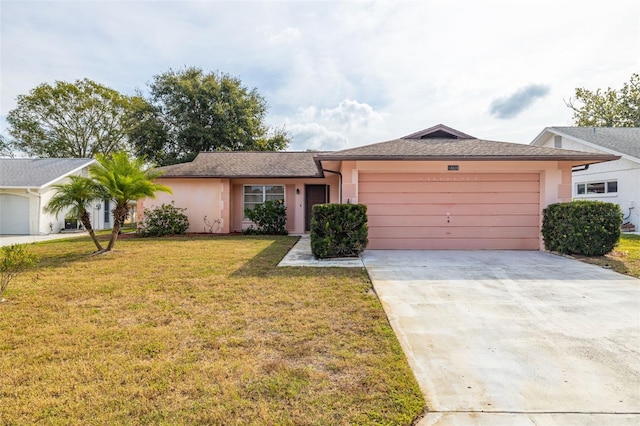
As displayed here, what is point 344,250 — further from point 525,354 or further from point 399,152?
point 525,354

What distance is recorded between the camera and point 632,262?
7031mm

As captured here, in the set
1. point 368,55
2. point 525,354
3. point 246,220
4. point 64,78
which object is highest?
point 64,78

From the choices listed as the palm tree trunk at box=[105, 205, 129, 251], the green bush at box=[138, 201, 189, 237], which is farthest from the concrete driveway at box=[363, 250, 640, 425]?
the green bush at box=[138, 201, 189, 237]

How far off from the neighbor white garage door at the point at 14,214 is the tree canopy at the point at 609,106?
131 feet

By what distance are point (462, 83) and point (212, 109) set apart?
2007cm

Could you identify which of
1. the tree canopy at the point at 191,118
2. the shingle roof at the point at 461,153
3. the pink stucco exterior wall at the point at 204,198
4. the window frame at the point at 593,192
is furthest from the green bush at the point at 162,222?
the window frame at the point at 593,192

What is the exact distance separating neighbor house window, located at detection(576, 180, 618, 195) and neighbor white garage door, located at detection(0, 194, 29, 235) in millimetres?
27312

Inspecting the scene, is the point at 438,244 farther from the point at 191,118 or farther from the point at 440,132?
the point at 191,118

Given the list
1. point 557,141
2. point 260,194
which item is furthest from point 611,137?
point 260,194

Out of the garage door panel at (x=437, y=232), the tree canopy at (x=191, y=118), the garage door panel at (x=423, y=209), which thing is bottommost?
the garage door panel at (x=437, y=232)

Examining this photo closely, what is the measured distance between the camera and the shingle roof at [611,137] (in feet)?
48.6

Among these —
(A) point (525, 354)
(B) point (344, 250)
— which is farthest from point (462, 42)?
(A) point (525, 354)

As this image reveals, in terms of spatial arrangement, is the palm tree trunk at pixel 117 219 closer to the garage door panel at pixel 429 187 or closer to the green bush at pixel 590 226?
the garage door panel at pixel 429 187

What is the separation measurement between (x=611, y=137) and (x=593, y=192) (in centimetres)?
297
